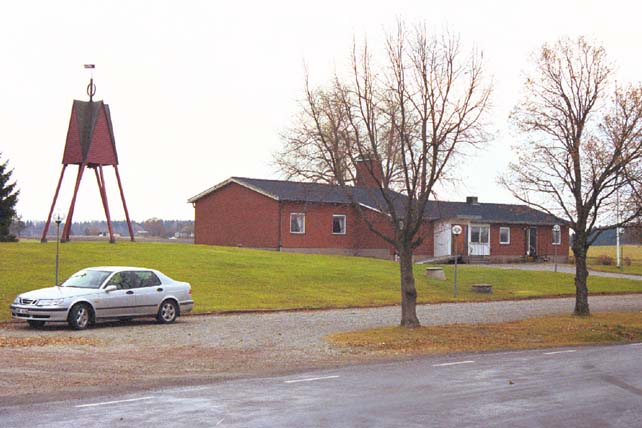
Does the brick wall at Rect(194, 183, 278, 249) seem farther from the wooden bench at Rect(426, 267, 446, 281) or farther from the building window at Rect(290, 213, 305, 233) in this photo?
the wooden bench at Rect(426, 267, 446, 281)

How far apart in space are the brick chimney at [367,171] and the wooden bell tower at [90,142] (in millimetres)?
24416

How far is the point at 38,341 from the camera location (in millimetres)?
17734

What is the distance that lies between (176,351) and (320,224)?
37043 millimetres

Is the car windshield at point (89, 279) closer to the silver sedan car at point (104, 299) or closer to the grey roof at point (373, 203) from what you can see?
the silver sedan car at point (104, 299)

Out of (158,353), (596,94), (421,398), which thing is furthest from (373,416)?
(596,94)

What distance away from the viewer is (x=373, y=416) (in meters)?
9.89

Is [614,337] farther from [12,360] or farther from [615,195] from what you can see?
[12,360]

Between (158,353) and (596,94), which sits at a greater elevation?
(596,94)

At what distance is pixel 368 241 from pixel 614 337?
3534 centimetres

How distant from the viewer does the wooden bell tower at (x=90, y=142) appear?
1667 inches

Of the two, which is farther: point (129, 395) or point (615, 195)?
point (615, 195)

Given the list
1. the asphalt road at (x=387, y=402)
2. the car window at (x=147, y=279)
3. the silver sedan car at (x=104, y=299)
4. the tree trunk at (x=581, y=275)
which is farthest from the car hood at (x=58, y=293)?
the tree trunk at (x=581, y=275)

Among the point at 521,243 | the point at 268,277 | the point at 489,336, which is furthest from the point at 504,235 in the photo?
the point at 489,336

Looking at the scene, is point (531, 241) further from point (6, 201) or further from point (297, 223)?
point (6, 201)
